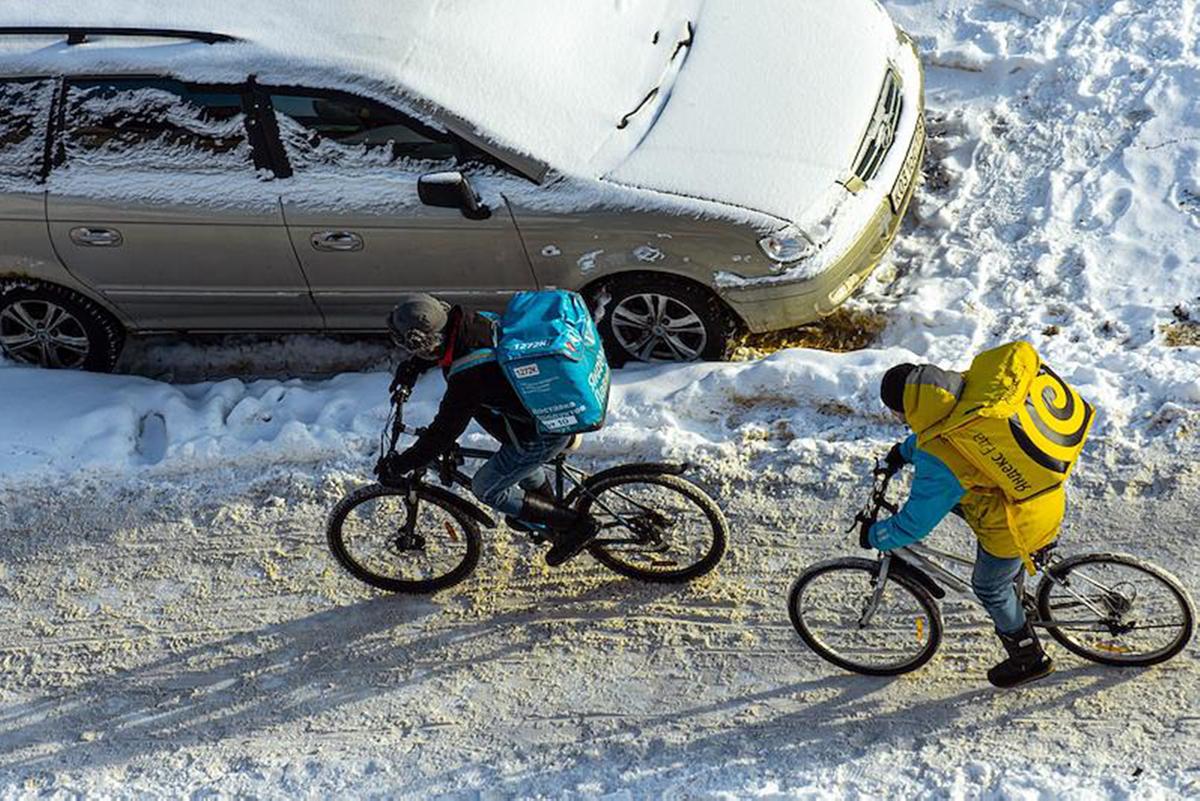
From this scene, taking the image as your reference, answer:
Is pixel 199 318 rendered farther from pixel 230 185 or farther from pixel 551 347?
pixel 551 347

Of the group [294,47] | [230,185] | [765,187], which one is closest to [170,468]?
[230,185]

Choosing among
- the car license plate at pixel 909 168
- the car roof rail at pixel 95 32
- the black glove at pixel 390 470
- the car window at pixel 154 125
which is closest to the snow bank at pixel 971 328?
the car roof rail at pixel 95 32

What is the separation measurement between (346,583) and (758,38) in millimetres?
3604

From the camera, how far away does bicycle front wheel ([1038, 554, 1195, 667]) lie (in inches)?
204

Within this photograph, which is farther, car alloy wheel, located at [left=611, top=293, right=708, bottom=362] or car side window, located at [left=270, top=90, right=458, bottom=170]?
car alloy wheel, located at [left=611, top=293, right=708, bottom=362]

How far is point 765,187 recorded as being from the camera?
6391mm

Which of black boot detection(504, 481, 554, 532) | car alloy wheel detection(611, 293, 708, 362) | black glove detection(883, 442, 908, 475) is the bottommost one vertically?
black boot detection(504, 481, 554, 532)

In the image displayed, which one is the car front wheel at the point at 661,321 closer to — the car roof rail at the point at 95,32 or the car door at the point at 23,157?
the car roof rail at the point at 95,32

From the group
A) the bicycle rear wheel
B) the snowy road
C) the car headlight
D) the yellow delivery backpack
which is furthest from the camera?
the car headlight

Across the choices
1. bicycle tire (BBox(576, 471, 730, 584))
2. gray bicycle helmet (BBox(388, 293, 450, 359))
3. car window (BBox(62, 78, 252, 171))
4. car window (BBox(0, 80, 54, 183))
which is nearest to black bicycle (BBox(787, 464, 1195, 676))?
bicycle tire (BBox(576, 471, 730, 584))

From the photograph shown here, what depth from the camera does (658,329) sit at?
6.79 meters

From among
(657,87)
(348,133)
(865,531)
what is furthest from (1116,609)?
(348,133)

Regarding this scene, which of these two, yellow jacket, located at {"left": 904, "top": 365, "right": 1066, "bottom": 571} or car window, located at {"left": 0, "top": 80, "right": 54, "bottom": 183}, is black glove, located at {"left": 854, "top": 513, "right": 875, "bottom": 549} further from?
car window, located at {"left": 0, "top": 80, "right": 54, "bottom": 183}

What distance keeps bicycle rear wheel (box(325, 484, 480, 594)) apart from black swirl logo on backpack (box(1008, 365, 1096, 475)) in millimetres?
2601
